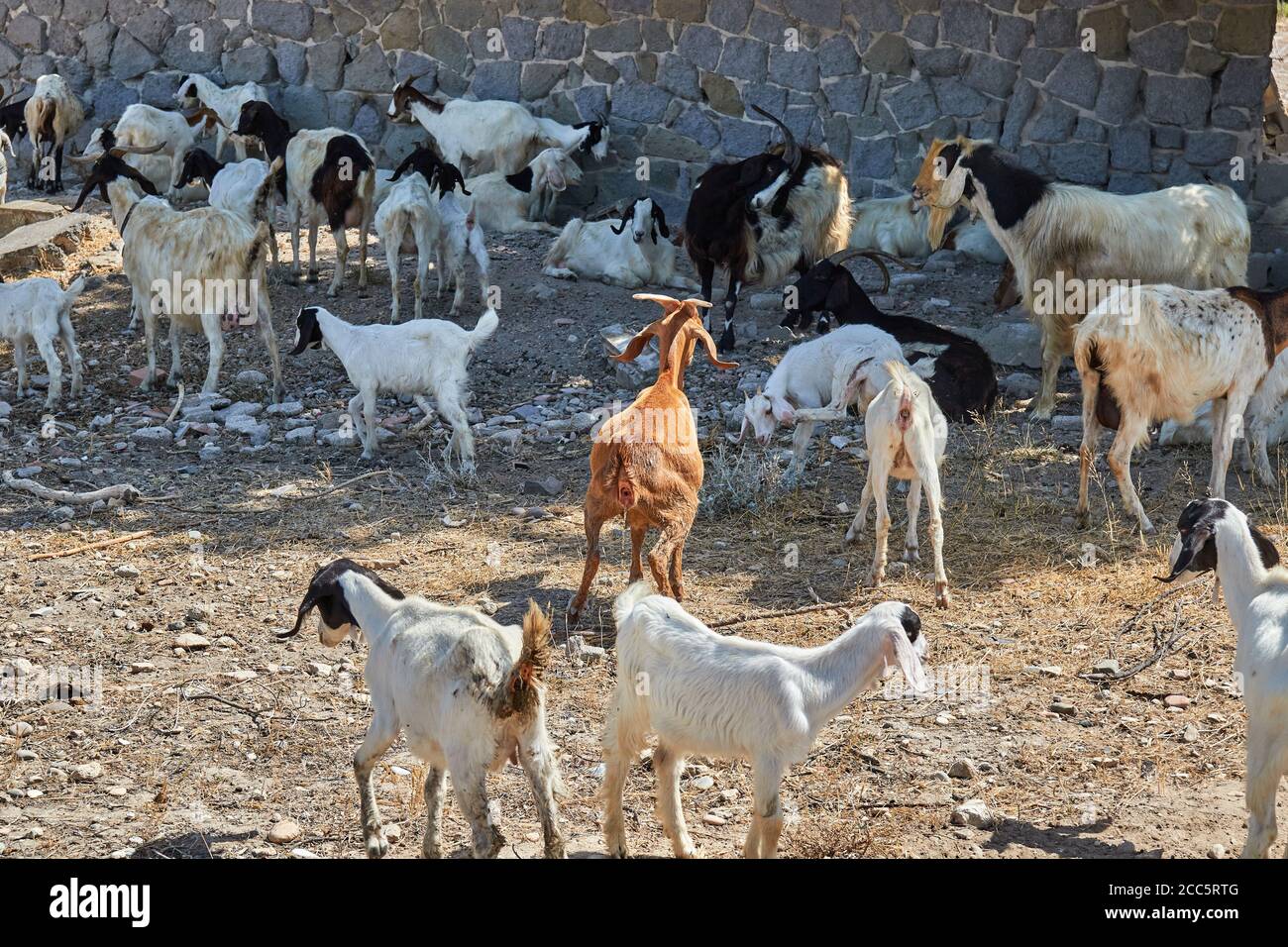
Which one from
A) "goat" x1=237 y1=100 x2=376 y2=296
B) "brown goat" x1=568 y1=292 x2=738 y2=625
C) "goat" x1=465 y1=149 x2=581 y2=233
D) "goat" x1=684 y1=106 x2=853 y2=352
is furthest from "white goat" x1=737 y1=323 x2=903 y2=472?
"goat" x1=465 y1=149 x2=581 y2=233

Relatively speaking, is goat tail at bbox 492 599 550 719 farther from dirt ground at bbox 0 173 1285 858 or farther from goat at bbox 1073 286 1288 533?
goat at bbox 1073 286 1288 533

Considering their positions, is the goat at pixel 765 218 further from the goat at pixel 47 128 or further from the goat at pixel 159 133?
the goat at pixel 47 128

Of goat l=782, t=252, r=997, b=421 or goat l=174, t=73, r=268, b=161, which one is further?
goat l=174, t=73, r=268, b=161

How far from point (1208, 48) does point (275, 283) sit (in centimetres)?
736

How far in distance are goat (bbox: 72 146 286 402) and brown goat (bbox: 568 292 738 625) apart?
12.1 ft

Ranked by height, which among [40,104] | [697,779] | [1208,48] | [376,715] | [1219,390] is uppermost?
[1208,48]

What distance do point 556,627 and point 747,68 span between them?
25.8 ft

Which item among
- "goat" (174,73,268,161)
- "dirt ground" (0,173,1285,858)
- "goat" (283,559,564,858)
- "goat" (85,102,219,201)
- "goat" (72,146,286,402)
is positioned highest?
"goat" (174,73,268,161)

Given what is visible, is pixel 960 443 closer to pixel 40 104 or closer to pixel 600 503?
pixel 600 503

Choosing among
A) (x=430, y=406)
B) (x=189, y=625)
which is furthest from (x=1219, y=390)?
(x=189, y=625)

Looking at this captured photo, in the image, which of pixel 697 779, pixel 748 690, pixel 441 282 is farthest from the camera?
pixel 441 282

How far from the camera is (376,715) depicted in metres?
4.34

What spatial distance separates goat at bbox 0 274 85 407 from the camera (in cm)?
916
